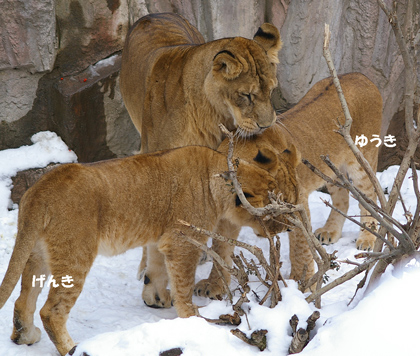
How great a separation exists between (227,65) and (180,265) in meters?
1.27

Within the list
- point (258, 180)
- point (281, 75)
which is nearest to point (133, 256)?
point (258, 180)

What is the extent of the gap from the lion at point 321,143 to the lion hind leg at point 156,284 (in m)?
0.28

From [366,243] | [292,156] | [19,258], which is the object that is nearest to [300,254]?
[292,156]

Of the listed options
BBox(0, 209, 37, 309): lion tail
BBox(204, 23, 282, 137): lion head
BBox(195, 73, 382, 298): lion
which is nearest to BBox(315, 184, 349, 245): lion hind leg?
BBox(195, 73, 382, 298): lion

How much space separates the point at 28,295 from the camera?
348cm

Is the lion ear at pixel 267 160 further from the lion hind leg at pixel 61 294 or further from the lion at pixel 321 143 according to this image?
the lion hind leg at pixel 61 294

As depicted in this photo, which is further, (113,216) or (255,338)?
(113,216)

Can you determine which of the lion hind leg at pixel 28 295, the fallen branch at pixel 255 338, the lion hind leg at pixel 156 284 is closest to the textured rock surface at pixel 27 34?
the lion hind leg at pixel 156 284

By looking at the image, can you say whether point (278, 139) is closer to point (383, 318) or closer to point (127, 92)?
point (127, 92)

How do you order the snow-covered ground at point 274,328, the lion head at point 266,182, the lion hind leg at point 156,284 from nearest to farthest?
the snow-covered ground at point 274,328 → the lion head at point 266,182 → the lion hind leg at point 156,284

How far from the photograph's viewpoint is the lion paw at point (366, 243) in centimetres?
523

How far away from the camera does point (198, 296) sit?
4.46 metres

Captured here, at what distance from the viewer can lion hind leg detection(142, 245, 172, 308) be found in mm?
4270

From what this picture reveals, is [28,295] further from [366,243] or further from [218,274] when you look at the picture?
[366,243]
